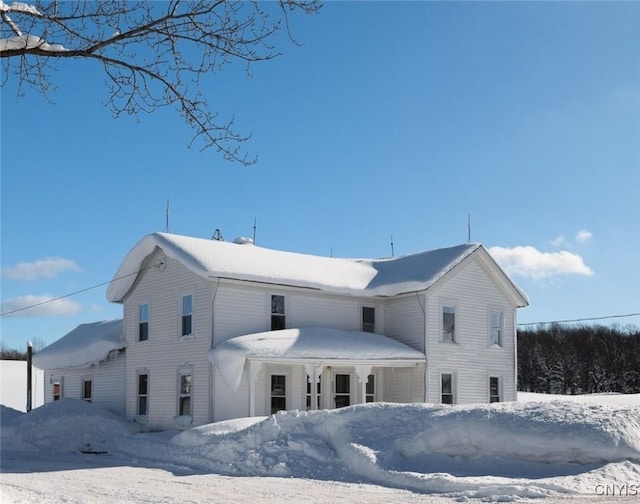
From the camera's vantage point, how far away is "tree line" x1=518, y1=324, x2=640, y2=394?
82.0m

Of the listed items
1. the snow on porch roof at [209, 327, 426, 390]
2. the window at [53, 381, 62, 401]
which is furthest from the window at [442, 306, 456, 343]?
the window at [53, 381, 62, 401]

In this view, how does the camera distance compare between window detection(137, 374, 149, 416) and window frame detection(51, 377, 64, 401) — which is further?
window frame detection(51, 377, 64, 401)

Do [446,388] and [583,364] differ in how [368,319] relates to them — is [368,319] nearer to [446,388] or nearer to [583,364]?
[446,388]

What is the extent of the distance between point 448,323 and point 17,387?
40.3 meters

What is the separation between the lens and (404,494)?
14.0 m

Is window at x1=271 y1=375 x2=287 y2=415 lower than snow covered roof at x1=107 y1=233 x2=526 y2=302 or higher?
lower

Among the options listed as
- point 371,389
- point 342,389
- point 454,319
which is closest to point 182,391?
point 342,389

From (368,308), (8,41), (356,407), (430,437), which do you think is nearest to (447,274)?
(368,308)

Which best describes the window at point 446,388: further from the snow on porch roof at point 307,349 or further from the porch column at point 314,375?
the porch column at point 314,375

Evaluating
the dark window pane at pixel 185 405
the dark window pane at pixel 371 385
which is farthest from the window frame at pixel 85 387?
the dark window pane at pixel 371 385

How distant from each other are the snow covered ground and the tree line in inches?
2656

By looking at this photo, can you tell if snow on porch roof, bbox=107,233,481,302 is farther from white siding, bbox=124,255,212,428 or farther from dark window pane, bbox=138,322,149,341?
dark window pane, bbox=138,322,149,341

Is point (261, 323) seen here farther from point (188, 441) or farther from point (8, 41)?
point (8, 41)

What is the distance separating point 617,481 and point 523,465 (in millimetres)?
1965
